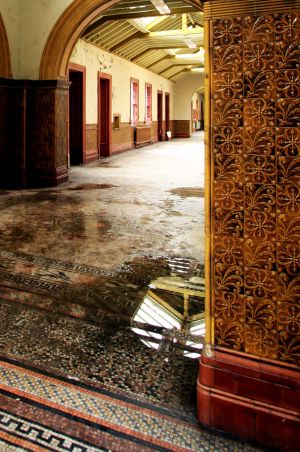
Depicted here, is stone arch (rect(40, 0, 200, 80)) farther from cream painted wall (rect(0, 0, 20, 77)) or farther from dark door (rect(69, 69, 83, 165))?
dark door (rect(69, 69, 83, 165))

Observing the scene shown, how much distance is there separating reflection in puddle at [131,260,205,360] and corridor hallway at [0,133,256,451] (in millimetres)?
12

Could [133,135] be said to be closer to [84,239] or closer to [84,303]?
[84,239]

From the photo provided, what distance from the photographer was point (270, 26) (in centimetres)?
133

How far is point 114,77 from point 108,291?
1149cm

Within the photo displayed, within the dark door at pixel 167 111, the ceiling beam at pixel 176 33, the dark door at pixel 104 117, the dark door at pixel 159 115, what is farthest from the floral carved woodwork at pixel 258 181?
the dark door at pixel 167 111

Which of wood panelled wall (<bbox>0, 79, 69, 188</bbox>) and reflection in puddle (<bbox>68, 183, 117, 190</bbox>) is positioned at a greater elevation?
wood panelled wall (<bbox>0, 79, 69, 188</bbox>)

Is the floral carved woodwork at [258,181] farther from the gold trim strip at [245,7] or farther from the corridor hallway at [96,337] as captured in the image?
the corridor hallway at [96,337]

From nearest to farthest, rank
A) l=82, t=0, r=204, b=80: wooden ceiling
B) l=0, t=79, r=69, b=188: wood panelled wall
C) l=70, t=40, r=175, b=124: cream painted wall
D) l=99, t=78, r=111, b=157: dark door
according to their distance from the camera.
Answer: l=0, t=79, r=69, b=188: wood panelled wall < l=82, t=0, r=204, b=80: wooden ceiling < l=70, t=40, r=175, b=124: cream painted wall < l=99, t=78, r=111, b=157: dark door

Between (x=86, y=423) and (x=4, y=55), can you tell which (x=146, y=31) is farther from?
(x=86, y=423)

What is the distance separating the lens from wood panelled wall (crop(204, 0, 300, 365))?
1.33m

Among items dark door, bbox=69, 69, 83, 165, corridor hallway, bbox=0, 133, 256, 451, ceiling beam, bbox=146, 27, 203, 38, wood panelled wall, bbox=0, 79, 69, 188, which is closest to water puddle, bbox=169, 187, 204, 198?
corridor hallway, bbox=0, 133, 256, 451

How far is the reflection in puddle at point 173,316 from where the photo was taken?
2148 millimetres

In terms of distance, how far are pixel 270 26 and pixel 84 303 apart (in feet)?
6.16

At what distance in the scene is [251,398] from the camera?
1449mm
